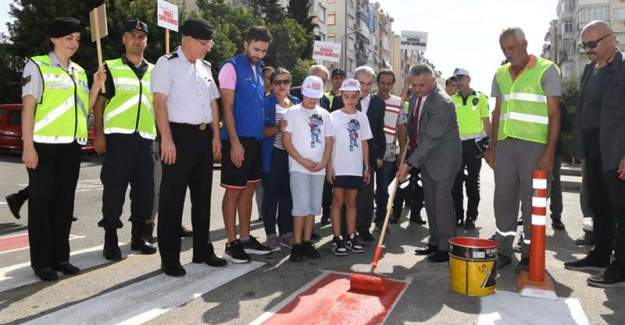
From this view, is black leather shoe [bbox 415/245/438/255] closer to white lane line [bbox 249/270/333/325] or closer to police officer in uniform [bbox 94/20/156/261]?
white lane line [bbox 249/270/333/325]

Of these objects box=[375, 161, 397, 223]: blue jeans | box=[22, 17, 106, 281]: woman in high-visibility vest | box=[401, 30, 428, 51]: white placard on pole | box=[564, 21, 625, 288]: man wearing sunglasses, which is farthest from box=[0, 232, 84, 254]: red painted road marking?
box=[401, 30, 428, 51]: white placard on pole

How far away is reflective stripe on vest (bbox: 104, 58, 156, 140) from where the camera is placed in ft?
16.1

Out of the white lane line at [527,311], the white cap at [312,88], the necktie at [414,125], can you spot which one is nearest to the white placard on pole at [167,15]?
the white cap at [312,88]

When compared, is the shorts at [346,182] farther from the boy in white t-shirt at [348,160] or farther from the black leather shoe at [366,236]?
the black leather shoe at [366,236]

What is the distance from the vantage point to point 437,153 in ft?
17.1

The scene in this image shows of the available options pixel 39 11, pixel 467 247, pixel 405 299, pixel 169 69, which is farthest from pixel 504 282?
pixel 39 11

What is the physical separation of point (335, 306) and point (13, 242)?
4.00m

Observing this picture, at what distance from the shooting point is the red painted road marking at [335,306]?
11.1 ft

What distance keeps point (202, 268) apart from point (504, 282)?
2714mm

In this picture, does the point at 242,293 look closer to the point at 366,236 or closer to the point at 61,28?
the point at 366,236

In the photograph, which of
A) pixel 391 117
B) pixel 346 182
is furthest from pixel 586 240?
pixel 346 182

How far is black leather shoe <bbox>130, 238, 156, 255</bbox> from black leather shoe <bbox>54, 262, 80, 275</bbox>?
82cm

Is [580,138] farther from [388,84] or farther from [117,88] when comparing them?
[117,88]

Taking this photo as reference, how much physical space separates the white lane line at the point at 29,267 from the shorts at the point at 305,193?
5.86 ft
